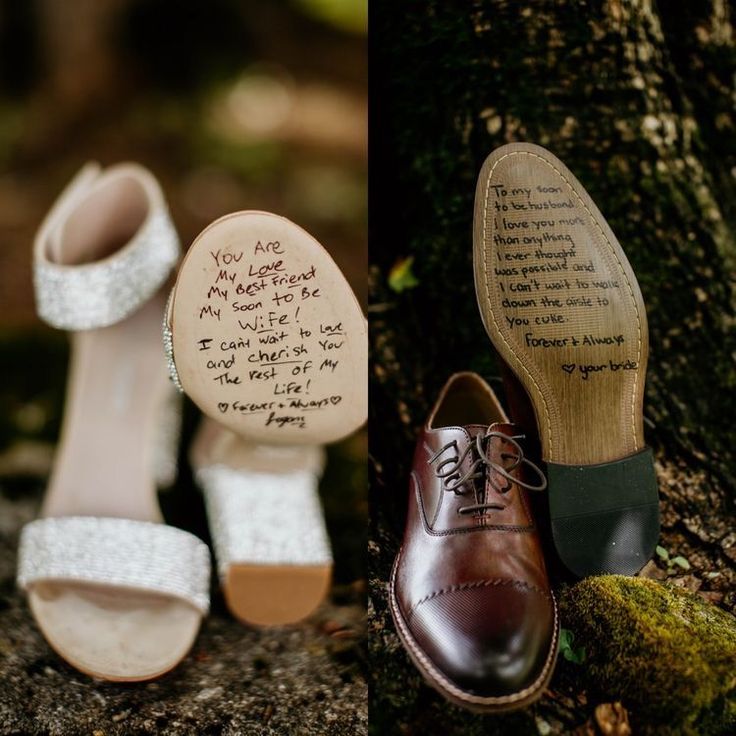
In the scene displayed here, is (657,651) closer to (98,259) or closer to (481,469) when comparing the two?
(481,469)

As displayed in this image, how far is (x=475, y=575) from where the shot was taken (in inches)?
25.3

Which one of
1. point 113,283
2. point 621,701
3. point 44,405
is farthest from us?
point 44,405

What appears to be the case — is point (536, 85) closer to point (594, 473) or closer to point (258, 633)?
point (594, 473)

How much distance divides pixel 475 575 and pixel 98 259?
64 cm

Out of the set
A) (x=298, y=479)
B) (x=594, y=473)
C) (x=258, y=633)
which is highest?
(x=594, y=473)

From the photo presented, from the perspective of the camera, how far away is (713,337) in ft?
2.82

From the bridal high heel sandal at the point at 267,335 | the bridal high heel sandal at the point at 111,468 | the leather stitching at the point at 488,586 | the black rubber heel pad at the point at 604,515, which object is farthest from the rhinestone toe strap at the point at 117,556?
the black rubber heel pad at the point at 604,515

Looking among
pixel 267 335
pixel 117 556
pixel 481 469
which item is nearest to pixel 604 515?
pixel 481 469

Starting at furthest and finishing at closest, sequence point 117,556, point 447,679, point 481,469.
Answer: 1. point 117,556
2. point 481,469
3. point 447,679

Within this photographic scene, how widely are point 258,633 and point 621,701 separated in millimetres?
414

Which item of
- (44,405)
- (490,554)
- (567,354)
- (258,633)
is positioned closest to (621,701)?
(490,554)

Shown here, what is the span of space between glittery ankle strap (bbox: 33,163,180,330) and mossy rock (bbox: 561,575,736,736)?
557 millimetres

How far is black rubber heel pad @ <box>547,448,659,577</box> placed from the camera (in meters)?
0.68

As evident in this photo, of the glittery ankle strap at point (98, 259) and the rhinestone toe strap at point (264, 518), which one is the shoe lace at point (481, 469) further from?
the glittery ankle strap at point (98, 259)
